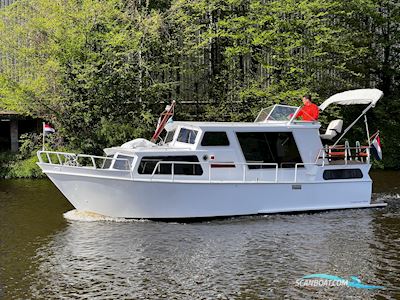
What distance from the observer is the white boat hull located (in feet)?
54.3

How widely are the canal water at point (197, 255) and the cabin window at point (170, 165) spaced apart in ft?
5.12

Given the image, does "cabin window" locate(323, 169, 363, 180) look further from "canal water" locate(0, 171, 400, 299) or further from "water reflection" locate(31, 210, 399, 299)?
"water reflection" locate(31, 210, 399, 299)

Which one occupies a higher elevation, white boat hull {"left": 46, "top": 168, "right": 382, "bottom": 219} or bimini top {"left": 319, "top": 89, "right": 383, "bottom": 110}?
bimini top {"left": 319, "top": 89, "right": 383, "bottom": 110}

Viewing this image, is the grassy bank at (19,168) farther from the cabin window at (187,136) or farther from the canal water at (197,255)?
the cabin window at (187,136)

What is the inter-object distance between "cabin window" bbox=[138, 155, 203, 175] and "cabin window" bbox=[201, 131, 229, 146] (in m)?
0.66

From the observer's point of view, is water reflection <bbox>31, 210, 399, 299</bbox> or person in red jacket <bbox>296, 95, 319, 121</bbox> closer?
water reflection <bbox>31, 210, 399, 299</bbox>

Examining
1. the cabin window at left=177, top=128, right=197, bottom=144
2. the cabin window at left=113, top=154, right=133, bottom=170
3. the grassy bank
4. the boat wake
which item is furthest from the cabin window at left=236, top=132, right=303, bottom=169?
the grassy bank

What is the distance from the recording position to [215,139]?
1773cm

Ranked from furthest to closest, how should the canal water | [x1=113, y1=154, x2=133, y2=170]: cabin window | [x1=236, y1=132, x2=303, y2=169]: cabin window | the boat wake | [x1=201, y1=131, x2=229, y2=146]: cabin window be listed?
[x1=236, y1=132, x2=303, y2=169]: cabin window → [x1=201, y1=131, x2=229, y2=146]: cabin window → the boat wake → [x1=113, y1=154, x2=133, y2=170]: cabin window → the canal water

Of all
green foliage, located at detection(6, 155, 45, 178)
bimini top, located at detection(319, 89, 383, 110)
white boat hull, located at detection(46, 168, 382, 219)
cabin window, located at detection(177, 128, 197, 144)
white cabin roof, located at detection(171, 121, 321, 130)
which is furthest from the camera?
green foliage, located at detection(6, 155, 45, 178)

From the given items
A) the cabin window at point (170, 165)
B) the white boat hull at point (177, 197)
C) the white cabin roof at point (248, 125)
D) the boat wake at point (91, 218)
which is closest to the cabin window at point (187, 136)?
the white cabin roof at point (248, 125)

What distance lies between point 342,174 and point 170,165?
5909 millimetres

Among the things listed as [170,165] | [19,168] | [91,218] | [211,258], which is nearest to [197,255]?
[211,258]

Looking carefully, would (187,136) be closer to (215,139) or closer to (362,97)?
(215,139)
